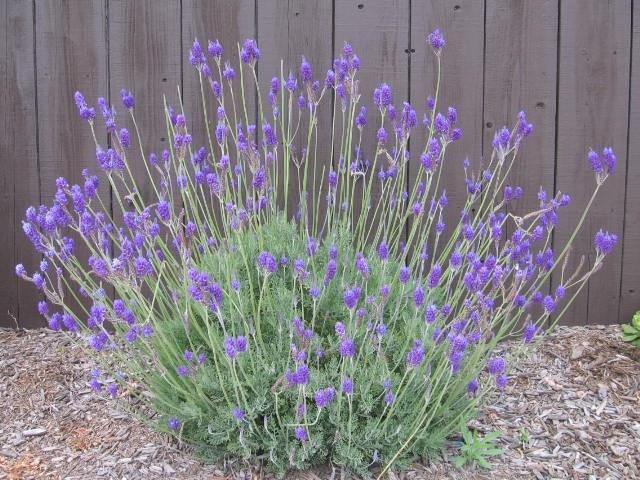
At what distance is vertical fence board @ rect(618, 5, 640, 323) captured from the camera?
301 centimetres

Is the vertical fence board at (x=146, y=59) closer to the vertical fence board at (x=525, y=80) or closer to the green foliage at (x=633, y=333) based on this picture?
the vertical fence board at (x=525, y=80)

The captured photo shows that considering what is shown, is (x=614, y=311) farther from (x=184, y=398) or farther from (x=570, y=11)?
A: (x=184, y=398)

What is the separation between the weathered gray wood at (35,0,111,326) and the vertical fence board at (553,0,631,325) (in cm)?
213

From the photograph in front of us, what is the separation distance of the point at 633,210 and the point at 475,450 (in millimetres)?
1586

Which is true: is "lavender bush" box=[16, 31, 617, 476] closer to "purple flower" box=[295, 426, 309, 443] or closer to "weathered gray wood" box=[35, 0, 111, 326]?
"purple flower" box=[295, 426, 309, 443]

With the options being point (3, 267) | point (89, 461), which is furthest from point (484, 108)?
point (3, 267)

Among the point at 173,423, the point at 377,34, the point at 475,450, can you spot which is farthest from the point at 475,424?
the point at 377,34

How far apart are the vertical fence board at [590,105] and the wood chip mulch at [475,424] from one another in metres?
0.54

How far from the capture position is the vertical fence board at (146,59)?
3.04 m

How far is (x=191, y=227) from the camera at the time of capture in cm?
181

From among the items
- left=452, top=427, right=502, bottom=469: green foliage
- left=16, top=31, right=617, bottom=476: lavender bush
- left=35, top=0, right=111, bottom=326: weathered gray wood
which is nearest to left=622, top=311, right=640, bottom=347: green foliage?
left=16, top=31, right=617, bottom=476: lavender bush

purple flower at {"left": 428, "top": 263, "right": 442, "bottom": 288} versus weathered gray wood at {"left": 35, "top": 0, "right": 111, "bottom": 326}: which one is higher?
weathered gray wood at {"left": 35, "top": 0, "right": 111, "bottom": 326}

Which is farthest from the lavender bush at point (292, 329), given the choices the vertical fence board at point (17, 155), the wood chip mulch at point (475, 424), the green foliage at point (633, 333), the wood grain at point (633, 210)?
the vertical fence board at point (17, 155)

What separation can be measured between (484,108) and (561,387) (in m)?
1.28
